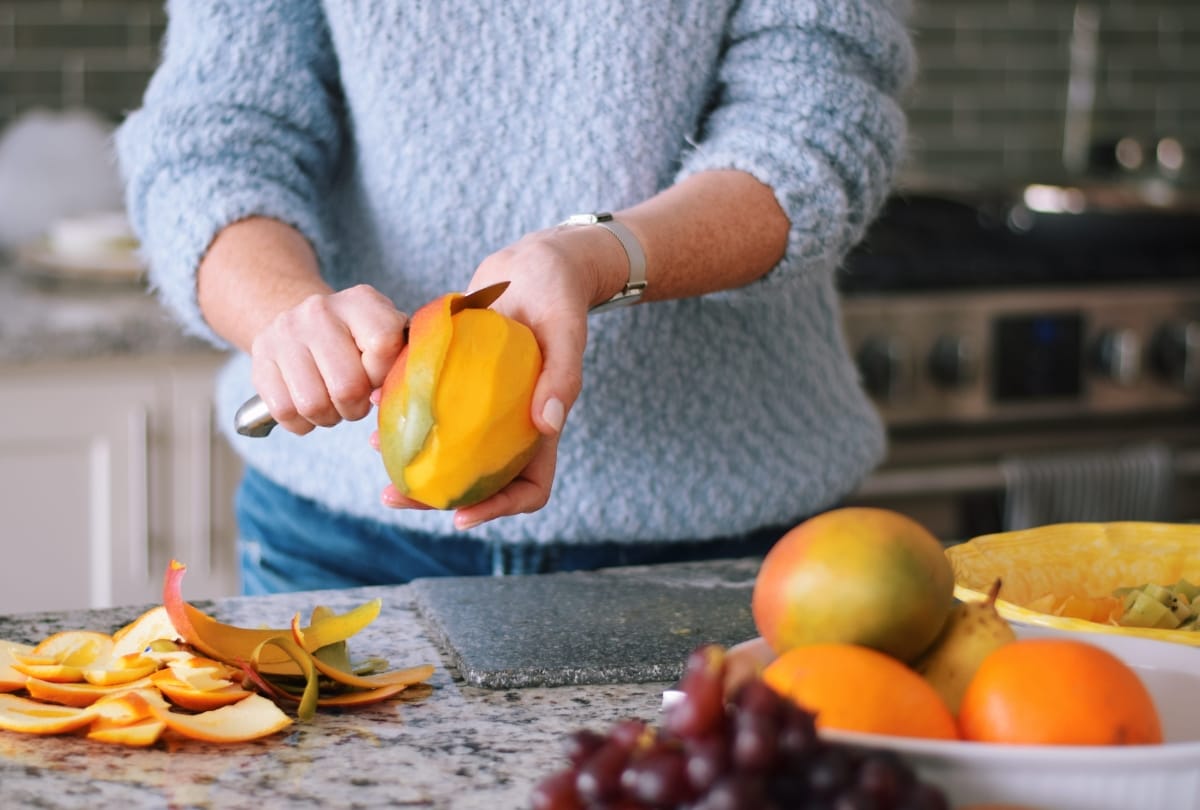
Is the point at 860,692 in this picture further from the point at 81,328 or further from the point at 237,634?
the point at 81,328

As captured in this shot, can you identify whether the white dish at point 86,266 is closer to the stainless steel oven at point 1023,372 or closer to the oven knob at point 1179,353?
the stainless steel oven at point 1023,372

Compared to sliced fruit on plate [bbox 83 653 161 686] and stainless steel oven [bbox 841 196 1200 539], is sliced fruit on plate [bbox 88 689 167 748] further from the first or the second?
stainless steel oven [bbox 841 196 1200 539]

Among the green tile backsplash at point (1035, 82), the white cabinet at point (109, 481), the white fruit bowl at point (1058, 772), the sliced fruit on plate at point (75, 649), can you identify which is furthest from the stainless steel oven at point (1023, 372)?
the white fruit bowl at point (1058, 772)

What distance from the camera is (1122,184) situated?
2.88m

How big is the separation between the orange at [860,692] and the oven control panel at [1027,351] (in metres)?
1.63

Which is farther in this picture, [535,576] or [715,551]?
[715,551]

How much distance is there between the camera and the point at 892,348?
2176mm

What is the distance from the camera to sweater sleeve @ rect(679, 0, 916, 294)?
3.30 feet

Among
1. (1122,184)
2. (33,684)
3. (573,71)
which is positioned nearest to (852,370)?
(573,71)

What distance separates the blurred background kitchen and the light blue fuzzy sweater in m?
0.84

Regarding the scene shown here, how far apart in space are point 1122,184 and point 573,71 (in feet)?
6.91

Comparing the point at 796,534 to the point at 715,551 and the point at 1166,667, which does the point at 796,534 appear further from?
the point at 715,551

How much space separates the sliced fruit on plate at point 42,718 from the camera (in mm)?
700

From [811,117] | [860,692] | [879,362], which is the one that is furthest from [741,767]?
[879,362]
